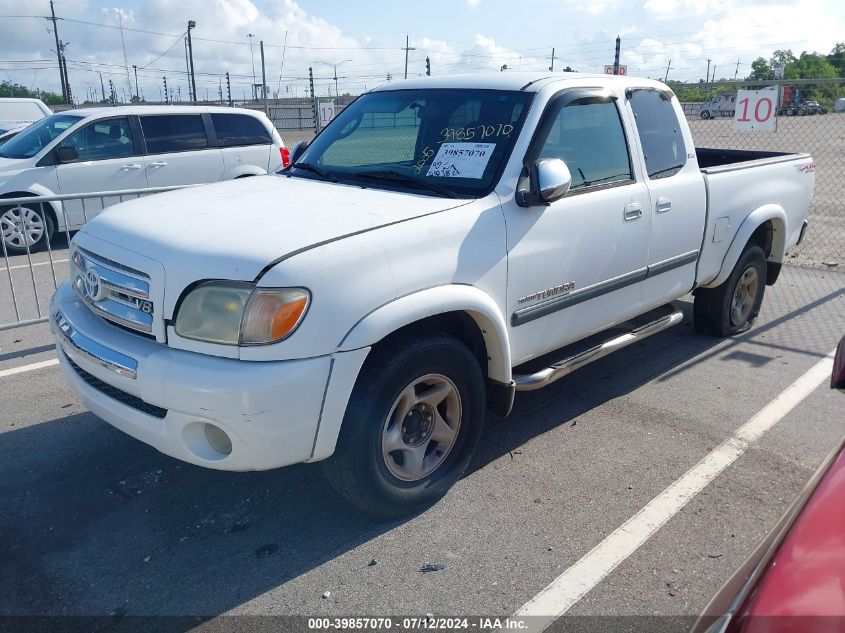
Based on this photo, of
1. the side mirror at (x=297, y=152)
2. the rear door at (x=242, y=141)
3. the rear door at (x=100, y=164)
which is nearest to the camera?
the side mirror at (x=297, y=152)

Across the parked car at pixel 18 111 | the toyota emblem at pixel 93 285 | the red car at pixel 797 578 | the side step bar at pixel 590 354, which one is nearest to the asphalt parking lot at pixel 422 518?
the side step bar at pixel 590 354

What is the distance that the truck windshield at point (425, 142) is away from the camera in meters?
3.72

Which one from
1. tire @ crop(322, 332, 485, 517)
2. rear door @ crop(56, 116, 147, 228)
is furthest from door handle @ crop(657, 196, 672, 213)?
rear door @ crop(56, 116, 147, 228)

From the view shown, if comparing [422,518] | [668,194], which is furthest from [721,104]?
[422,518]

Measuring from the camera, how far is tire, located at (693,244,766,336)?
225 inches

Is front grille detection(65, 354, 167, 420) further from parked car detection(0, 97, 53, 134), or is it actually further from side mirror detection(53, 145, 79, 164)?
parked car detection(0, 97, 53, 134)

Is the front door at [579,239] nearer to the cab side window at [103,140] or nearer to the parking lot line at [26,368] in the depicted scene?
the parking lot line at [26,368]

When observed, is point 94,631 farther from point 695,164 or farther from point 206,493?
point 695,164

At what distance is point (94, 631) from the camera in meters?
2.69

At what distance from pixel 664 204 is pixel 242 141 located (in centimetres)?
825

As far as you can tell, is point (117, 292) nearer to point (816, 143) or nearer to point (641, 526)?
point (641, 526)

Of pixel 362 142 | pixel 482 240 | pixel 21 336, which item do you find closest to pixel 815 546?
pixel 482 240

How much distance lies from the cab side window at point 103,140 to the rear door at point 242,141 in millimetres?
1347

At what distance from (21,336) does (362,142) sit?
376 cm
